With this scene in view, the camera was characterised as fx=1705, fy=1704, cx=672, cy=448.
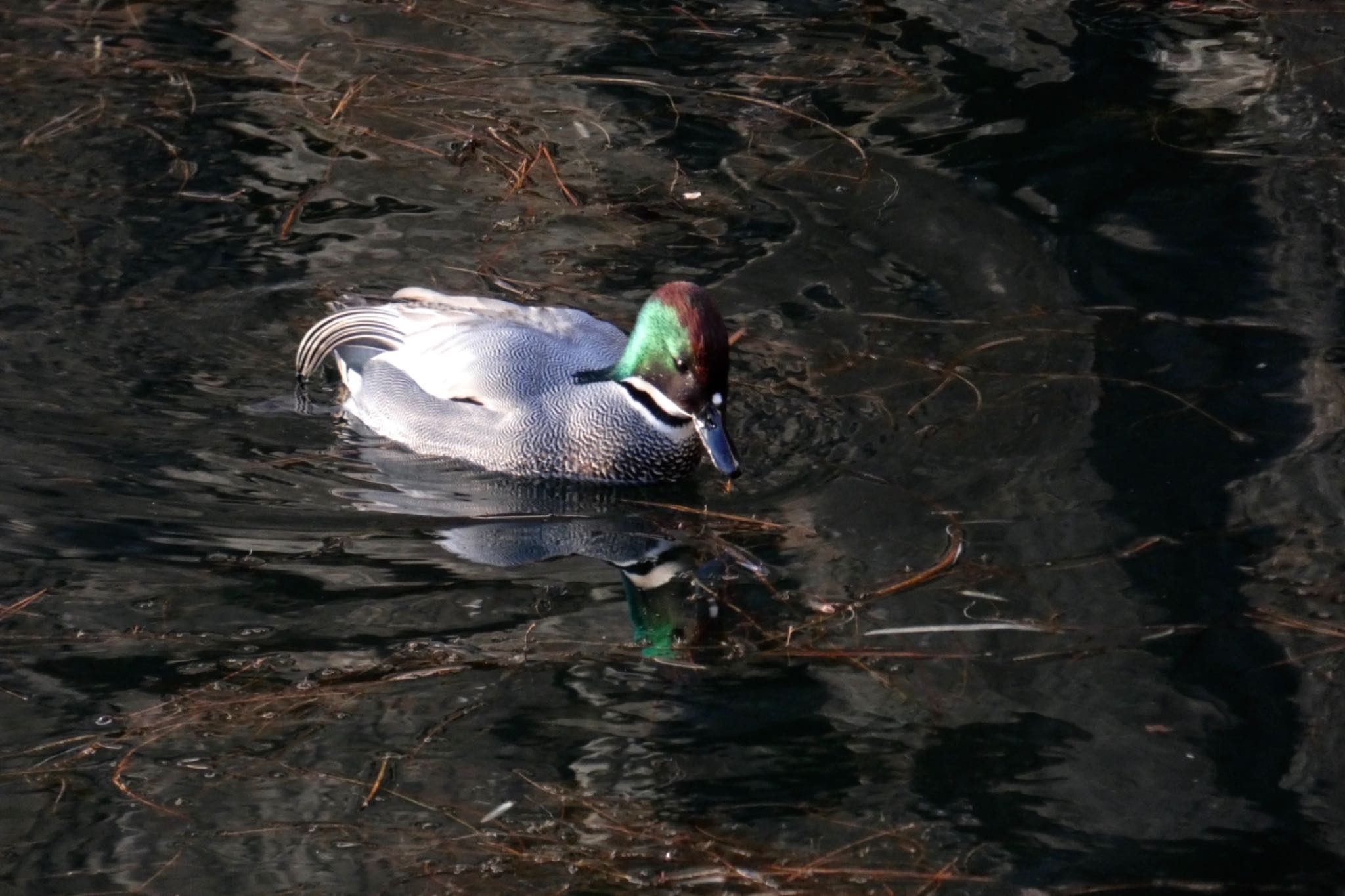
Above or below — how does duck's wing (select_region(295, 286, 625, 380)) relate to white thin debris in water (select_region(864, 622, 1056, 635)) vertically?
above

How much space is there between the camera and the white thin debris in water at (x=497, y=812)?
393 cm

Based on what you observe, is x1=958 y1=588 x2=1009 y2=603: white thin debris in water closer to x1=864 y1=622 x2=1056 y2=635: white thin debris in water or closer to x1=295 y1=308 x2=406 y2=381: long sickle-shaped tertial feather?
x1=864 y1=622 x2=1056 y2=635: white thin debris in water

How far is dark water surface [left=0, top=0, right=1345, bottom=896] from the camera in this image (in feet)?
13.0

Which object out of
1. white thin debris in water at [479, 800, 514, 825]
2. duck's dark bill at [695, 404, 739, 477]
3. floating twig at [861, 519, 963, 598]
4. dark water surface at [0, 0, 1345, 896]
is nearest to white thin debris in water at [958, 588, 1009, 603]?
dark water surface at [0, 0, 1345, 896]

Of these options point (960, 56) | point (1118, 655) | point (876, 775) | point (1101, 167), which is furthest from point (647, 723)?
point (960, 56)

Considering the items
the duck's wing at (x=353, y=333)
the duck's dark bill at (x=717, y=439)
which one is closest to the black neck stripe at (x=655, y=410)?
the duck's dark bill at (x=717, y=439)

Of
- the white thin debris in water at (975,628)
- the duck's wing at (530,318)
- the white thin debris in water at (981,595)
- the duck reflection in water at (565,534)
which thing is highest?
the duck's wing at (530,318)

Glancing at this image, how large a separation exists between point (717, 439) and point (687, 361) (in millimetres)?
285

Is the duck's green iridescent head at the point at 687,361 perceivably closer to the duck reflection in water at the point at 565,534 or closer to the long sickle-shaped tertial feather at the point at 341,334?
the duck reflection in water at the point at 565,534

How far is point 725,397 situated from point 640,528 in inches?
20.2

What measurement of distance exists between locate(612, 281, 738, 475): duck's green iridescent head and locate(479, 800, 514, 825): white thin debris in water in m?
1.70

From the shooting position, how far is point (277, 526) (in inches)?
207

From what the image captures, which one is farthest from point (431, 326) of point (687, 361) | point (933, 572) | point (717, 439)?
point (933, 572)

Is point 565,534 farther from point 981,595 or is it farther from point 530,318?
point 981,595
